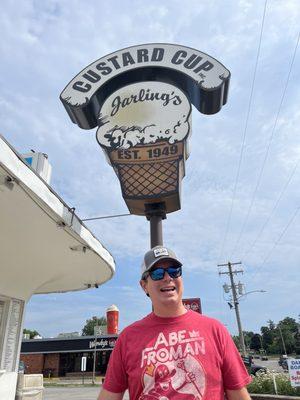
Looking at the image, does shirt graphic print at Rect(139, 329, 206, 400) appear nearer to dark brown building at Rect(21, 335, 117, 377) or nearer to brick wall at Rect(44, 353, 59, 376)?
dark brown building at Rect(21, 335, 117, 377)

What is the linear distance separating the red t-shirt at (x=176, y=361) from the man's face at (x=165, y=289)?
0.38 feet

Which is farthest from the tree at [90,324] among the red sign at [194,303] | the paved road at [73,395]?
the red sign at [194,303]

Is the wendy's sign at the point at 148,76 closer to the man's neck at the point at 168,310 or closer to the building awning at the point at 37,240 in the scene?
the building awning at the point at 37,240

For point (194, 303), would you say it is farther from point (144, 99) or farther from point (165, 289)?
point (165, 289)

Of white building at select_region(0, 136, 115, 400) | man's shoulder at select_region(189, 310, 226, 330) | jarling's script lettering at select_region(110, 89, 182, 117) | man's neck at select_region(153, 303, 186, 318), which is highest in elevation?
jarling's script lettering at select_region(110, 89, 182, 117)

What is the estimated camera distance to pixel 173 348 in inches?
89.2

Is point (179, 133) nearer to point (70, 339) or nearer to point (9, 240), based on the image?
point (9, 240)

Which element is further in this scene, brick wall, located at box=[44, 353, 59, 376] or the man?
brick wall, located at box=[44, 353, 59, 376]

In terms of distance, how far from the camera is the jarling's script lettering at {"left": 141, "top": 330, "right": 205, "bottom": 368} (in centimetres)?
224

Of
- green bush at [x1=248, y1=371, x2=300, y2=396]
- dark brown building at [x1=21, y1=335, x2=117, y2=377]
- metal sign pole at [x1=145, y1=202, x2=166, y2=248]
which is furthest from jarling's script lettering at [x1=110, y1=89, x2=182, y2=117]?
dark brown building at [x1=21, y1=335, x2=117, y2=377]

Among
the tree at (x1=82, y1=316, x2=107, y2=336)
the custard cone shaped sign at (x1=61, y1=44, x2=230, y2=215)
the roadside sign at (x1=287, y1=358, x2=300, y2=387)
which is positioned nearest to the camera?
the custard cone shaped sign at (x1=61, y1=44, x2=230, y2=215)

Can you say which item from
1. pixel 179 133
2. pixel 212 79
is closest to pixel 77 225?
pixel 179 133

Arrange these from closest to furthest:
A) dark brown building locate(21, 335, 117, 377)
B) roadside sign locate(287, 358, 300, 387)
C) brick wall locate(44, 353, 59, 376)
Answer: roadside sign locate(287, 358, 300, 387) < dark brown building locate(21, 335, 117, 377) < brick wall locate(44, 353, 59, 376)

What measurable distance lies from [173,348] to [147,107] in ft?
19.3
